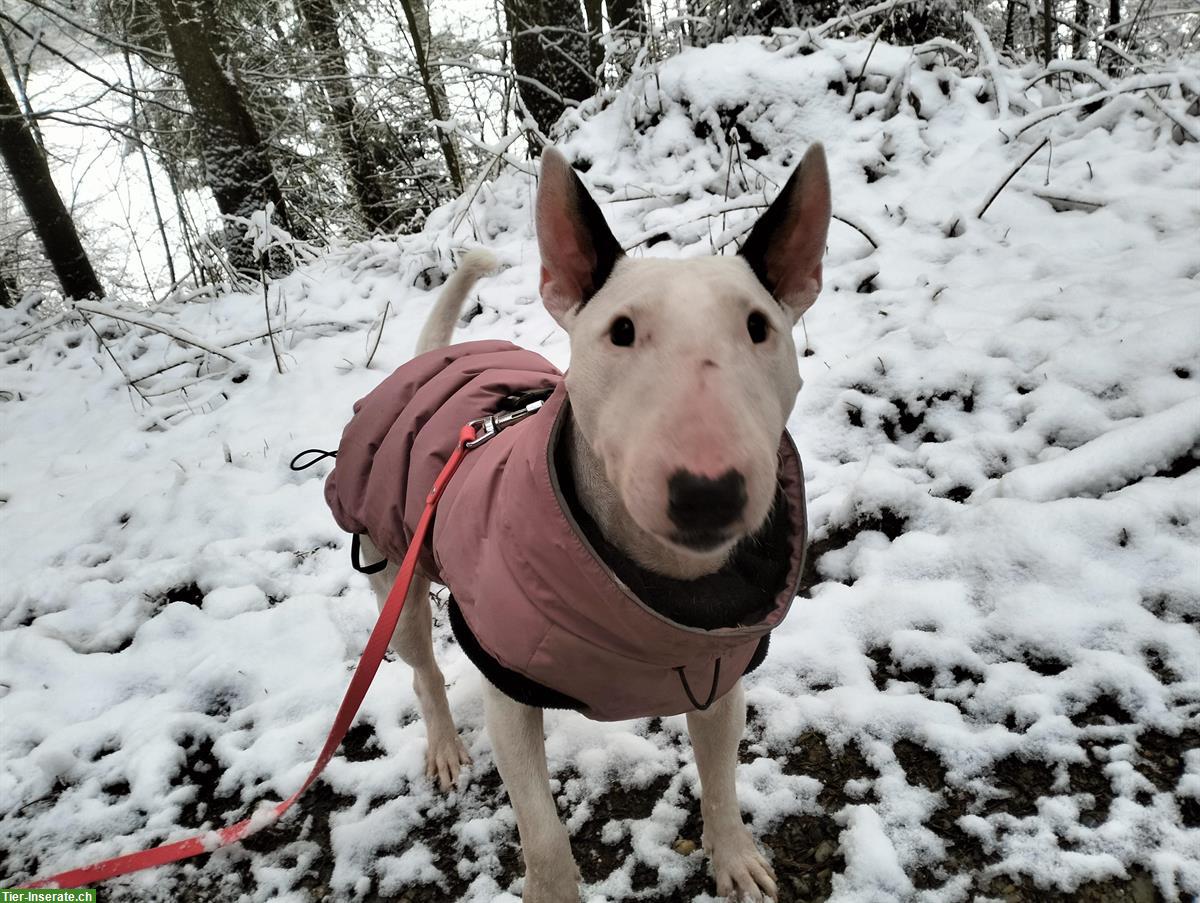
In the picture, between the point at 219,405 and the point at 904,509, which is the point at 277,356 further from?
the point at 904,509

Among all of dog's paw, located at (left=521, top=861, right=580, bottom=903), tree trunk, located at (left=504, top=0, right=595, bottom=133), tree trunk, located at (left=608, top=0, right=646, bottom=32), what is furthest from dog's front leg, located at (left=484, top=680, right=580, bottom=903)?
tree trunk, located at (left=608, top=0, right=646, bottom=32)

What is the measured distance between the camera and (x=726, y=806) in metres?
1.77

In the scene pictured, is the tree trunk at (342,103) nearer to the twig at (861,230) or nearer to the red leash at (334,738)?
the twig at (861,230)

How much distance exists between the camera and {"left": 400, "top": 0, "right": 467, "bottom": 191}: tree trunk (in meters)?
8.34

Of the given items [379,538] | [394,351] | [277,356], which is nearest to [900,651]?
[379,538]

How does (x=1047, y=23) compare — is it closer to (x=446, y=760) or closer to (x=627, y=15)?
(x=627, y=15)

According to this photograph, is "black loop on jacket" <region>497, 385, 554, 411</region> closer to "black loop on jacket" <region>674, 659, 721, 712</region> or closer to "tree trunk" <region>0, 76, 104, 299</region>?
"black loop on jacket" <region>674, 659, 721, 712</region>

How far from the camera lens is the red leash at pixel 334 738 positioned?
70.9 inches

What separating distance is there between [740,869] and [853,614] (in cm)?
100

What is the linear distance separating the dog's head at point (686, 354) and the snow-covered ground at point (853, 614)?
102 cm

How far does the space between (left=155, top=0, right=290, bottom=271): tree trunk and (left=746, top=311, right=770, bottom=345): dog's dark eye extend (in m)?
7.61

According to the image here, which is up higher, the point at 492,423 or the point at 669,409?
the point at 669,409

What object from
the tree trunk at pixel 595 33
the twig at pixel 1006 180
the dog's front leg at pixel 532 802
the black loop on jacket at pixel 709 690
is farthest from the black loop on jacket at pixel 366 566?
the tree trunk at pixel 595 33

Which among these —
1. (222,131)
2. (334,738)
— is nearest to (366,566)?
(334,738)
